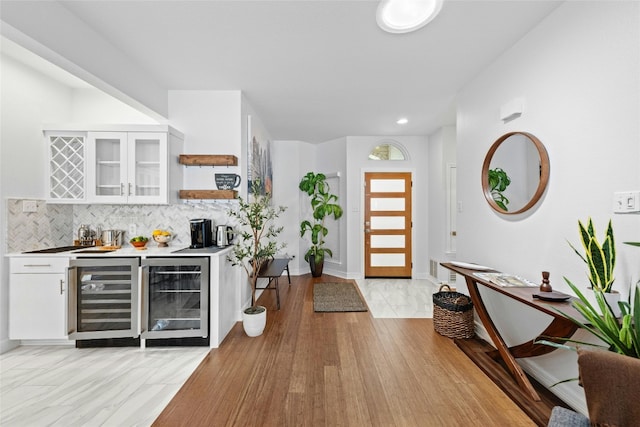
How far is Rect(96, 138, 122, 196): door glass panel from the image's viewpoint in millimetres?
2867

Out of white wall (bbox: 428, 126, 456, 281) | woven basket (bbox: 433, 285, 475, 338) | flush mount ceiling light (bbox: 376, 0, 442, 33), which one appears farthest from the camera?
white wall (bbox: 428, 126, 456, 281)

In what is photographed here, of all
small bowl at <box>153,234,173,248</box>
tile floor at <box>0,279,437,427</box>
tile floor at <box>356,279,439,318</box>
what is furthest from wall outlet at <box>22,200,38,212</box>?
tile floor at <box>356,279,439,318</box>

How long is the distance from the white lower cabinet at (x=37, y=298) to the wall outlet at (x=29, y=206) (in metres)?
0.47

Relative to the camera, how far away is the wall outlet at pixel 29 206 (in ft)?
8.69

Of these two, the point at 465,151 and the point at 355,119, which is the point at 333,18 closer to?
the point at 465,151

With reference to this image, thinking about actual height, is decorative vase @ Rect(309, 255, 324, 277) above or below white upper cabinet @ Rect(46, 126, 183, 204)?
below

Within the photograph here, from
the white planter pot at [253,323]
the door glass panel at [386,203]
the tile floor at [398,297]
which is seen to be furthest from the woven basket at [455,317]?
the door glass panel at [386,203]

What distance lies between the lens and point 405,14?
2.01 meters

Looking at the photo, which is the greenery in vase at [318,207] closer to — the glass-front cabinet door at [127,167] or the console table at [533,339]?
the glass-front cabinet door at [127,167]

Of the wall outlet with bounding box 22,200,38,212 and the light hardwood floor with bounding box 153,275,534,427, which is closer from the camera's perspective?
the light hardwood floor with bounding box 153,275,534,427

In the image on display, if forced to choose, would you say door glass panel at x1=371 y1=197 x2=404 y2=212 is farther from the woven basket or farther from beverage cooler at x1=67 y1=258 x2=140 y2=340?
beverage cooler at x1=67 y1=258 x2=140 y2=340

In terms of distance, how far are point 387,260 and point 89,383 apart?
14.4ft

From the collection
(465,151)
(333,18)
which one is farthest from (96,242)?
(465,151)

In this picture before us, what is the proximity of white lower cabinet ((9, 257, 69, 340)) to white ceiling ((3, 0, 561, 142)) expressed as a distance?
6.71ft
